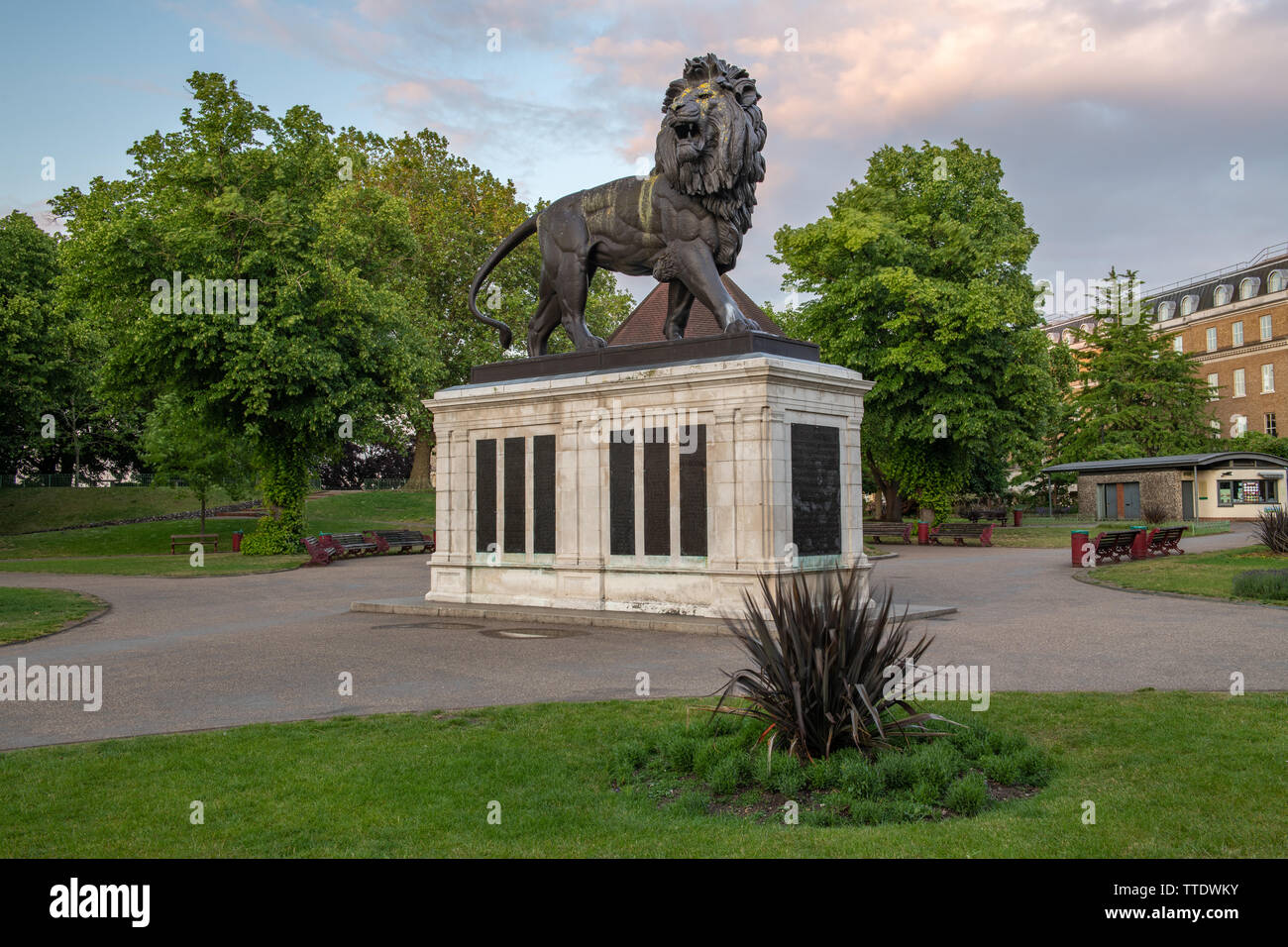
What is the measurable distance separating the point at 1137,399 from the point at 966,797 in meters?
58.7

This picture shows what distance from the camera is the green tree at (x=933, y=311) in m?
36.8

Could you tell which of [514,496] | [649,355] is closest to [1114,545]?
[649,355]

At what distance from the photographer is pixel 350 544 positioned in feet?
109

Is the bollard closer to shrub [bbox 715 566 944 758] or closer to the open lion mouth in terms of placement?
the open lion mouth

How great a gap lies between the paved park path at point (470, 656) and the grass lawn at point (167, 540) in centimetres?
1073

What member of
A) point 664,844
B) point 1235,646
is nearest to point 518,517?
point 1235,646

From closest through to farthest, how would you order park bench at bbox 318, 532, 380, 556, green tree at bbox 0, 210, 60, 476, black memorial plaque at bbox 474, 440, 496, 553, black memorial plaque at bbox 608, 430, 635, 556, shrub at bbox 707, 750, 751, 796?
shrub at bbox 707, 750, 751, 796 → black memorial plaque at bbox 608, 430, 635, 556 → black memorial plaque at bbox 474, 440, 496, 553 → park bench at bbox 318, 532, 380, 556 → green tree at bbox 0, 210, 60, 476

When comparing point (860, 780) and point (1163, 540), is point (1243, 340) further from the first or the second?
point (860, 780)

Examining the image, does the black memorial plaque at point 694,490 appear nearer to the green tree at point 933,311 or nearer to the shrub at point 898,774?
the shrub at point 898,774

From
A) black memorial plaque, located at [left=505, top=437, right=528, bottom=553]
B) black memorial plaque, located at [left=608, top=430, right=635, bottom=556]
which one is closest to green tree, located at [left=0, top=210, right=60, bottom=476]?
black memorial plaque, located at [left=505, top=437, right=528, bottom=553]

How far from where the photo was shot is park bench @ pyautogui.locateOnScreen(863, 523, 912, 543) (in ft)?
130

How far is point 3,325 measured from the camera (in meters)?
41.0

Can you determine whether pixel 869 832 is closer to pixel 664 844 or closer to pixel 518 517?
pixel 664 844

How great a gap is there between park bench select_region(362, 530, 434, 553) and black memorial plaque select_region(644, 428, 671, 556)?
21252mm
